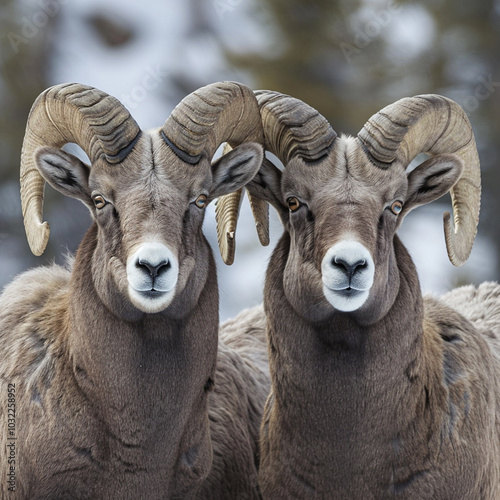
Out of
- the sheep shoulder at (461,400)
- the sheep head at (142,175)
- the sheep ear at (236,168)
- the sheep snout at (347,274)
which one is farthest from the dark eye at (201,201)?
the sheep shoulder at (461,400)

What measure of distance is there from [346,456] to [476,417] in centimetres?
112

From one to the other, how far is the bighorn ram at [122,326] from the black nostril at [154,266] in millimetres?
138

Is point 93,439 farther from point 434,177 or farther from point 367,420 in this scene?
point 434,177

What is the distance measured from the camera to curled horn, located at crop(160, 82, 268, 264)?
8312mm

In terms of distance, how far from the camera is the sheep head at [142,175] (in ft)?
→ 25.4

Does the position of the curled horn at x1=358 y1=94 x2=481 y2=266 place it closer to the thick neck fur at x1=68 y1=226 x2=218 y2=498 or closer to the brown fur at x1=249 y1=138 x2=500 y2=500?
the brown fur at x1=249 y1=138 x2=500 y2=500

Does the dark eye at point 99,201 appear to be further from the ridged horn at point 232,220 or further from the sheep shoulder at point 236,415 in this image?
the sheep shoulder at point 236,415

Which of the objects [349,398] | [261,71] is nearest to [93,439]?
[349,398]

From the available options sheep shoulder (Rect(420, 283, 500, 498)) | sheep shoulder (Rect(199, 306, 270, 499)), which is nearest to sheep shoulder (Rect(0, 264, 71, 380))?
sheep shoulder (Rect(199, 306, 270, 499))

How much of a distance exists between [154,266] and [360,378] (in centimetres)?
185

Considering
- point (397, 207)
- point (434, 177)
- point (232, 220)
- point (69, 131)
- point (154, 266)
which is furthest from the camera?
point (232, 220)

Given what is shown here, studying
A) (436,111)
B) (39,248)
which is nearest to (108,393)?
(39,248)

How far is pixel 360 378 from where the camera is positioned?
8.14 m

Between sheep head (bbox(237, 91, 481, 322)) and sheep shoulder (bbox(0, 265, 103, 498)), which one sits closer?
sheep head (bbox(237, 91, 481, 322))
